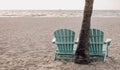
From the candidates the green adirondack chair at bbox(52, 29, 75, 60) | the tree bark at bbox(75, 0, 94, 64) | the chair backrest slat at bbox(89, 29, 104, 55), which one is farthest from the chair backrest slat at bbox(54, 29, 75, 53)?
the chair backrest slat at bbox(89, 29, 104, 55)

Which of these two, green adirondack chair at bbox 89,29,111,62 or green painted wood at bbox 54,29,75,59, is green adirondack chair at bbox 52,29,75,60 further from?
green adirondack chair at bbox 89,29,111,62

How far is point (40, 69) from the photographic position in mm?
8266

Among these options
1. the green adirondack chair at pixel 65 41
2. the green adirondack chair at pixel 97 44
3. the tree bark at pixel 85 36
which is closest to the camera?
the tree bark at pixel 85 36

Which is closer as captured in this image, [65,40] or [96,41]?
[96,41]

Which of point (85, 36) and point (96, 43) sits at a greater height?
point (85, 36)

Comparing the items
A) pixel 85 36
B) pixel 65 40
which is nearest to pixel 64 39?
pixel 65 40

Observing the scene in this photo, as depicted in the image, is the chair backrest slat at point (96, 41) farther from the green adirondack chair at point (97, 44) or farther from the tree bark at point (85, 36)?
the tree bark at point (85, 36)

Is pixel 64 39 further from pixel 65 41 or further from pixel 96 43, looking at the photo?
pixel 96 43

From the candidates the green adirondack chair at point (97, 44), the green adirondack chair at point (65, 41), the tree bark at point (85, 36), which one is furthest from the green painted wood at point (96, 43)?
the green adirondack chair at point (65, 41)

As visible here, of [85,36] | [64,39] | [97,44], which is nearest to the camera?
[85,36]

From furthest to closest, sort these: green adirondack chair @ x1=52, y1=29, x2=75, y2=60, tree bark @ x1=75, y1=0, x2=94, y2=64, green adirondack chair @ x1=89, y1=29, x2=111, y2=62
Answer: green adirondack chair @ x1=52, y1=29, x2=75, y2=60, green adirondack chair @ x1=89, y1=29, x2=111, y2=62, tree bark @ x1=75, y1=0, x2=94, y2=64

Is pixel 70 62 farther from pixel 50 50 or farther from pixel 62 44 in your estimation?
pixel 50 50

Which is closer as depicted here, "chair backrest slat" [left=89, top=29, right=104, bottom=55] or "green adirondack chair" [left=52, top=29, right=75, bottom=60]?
"chair backrest slat" [left=89, top=29, right=104, bottom=55]

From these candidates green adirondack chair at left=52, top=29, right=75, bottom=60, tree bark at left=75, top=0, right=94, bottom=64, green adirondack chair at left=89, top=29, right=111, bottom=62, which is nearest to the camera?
tree bark at left=75, top=0, right=94, bottom=64
